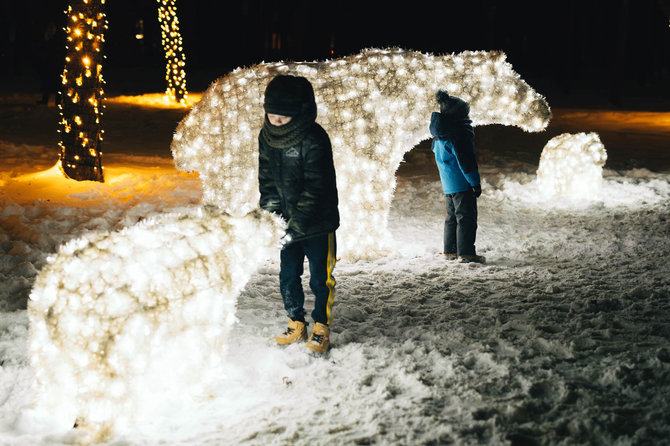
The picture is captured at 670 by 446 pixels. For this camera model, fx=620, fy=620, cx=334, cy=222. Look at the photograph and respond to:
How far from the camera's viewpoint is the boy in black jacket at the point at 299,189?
14.5ft

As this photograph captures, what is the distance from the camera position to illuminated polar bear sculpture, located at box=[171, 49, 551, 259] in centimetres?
665

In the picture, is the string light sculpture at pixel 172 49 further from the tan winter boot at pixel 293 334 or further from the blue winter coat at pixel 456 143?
the tan winter boot at pixel 293 334

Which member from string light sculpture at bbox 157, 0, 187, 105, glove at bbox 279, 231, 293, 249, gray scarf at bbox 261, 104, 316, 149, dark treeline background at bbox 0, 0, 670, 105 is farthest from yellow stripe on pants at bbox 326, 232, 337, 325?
dark treeline background at bbox 0, 0, 670, 105

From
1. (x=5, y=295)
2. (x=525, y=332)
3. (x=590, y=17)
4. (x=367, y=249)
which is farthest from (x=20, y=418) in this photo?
(x=590, y=17)

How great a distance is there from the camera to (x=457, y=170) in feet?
23.1

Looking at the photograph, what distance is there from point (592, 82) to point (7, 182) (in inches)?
1333

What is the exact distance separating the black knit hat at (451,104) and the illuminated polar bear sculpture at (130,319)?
11.6 feet

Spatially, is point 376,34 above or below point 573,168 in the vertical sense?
above

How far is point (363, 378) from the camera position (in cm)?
423

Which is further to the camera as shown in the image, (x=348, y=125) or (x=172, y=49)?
(x=172, y=49)

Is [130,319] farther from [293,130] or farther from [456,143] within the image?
[456,143]

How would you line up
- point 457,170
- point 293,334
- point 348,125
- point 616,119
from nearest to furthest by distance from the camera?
1. point 293,334
2. point 348,125
3. point 457,170
4. point 616,119

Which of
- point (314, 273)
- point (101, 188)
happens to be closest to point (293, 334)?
point (314, 273)

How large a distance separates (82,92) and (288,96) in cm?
685
